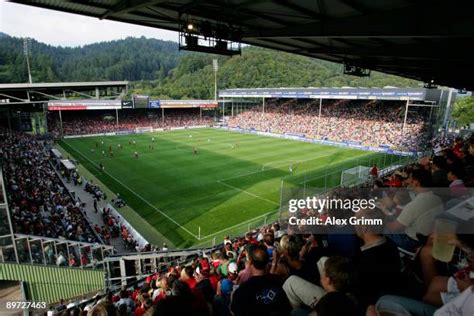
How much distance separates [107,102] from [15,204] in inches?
1538

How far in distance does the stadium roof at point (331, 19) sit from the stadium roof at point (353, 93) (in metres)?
35.8

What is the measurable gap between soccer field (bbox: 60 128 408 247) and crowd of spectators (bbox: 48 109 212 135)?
522 centimetres

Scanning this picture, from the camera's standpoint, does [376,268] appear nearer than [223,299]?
Yes

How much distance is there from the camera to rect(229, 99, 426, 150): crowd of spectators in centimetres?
4196

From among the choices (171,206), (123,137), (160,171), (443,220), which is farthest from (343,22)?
(123,137)

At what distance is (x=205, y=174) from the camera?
1108 inches

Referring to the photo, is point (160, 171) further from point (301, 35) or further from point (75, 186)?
point (301, 35)

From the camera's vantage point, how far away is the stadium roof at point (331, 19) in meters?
5.96

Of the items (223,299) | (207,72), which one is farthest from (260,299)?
(207,72)

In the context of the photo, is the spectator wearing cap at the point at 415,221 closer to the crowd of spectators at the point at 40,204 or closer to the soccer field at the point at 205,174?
the soccer field at the point at 205,174

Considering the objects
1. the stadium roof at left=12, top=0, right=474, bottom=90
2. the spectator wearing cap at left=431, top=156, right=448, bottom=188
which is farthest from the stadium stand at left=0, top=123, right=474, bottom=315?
the stadium roof at left=12, top=0, right=474, bottom=90

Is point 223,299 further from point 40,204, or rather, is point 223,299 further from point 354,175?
point 40,204

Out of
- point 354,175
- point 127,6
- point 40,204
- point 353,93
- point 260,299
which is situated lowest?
point 40,204

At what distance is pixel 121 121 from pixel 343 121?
37.6 meters
